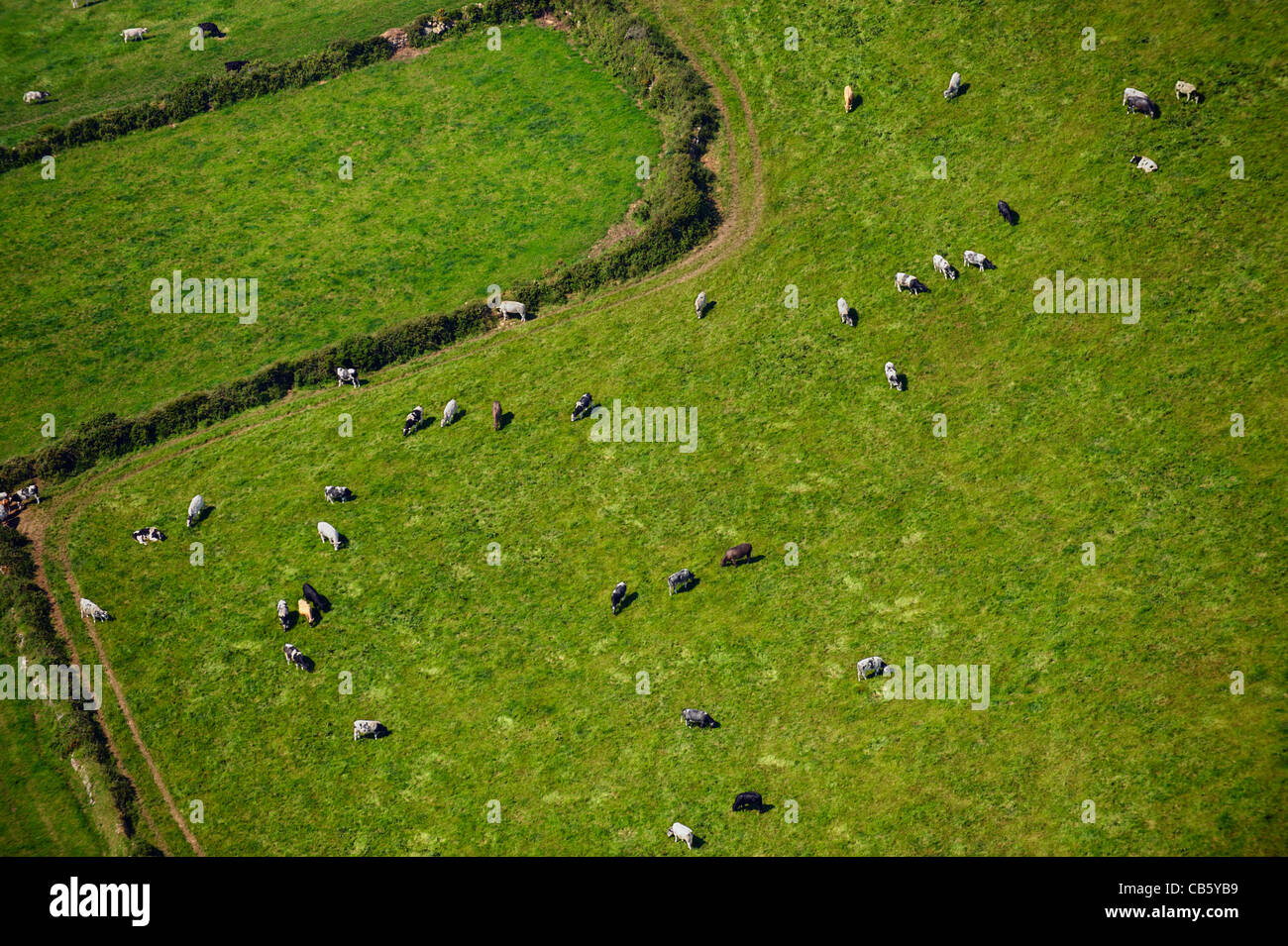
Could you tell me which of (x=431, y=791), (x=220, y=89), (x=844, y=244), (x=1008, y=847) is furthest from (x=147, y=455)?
(x=1008, y=847)

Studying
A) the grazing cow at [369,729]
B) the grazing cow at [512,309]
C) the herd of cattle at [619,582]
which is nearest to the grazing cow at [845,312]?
the herd of cattle at [619,582]

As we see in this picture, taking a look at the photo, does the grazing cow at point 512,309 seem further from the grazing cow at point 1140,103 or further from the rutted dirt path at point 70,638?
the grazing cow at point 1140,103

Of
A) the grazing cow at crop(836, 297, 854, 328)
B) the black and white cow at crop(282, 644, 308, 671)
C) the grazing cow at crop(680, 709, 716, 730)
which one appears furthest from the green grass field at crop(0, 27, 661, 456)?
the grazing cow at crop(680, 709, 716, 730)

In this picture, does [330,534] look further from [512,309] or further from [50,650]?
[512,309]

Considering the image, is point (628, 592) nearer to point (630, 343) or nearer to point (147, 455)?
point (630, 343)

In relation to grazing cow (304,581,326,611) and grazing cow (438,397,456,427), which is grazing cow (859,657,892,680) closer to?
grazing cow (304,581,326,611)

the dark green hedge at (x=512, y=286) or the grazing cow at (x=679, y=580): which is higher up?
the dark green hedge at (x=512, y=286)
